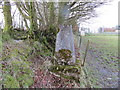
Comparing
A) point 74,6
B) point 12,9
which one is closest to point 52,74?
point 74,6

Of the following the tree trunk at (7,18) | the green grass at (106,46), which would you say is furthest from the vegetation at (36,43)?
the green grass at (106,46)

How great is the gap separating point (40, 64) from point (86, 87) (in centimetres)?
191

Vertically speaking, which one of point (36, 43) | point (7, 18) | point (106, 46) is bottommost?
point (106, 46)

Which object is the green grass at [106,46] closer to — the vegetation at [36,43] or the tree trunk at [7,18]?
the vegetation at [36,43]

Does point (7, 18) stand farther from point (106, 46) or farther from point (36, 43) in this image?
point (106, 46)

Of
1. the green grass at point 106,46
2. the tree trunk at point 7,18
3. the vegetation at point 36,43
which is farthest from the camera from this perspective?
the green grass at point 106,46

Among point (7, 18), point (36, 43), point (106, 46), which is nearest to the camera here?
point (36, 43)

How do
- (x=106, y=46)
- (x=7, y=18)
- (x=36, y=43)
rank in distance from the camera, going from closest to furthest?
(x=36, y=43) → (x=7, y=18) → (x=106, y=46)

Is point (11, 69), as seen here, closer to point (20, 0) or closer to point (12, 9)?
point (20, 0)

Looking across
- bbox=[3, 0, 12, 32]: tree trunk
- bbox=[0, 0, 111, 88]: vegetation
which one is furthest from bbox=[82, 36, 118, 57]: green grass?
bbox=[3, 0, 12, 32]: tree trunk

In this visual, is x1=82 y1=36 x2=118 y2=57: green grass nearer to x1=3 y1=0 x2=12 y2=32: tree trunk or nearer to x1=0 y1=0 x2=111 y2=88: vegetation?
x1=0 y1=0 x2=111 y2=88: vegetation

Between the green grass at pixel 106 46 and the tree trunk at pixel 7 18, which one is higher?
the tree trunk at pixel 7 18

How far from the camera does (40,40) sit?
482 centimetres

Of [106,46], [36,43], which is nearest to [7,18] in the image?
[36,43]
